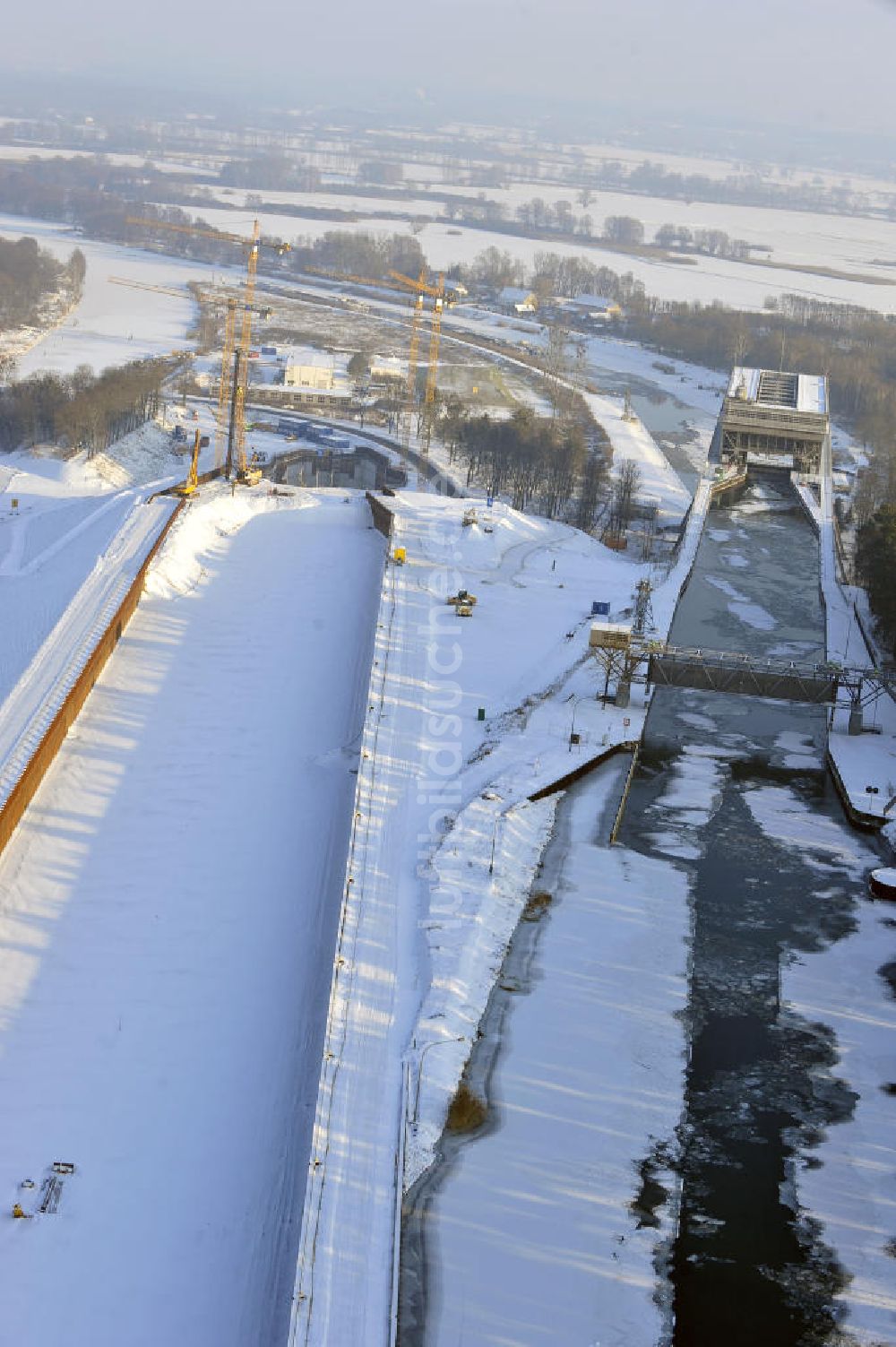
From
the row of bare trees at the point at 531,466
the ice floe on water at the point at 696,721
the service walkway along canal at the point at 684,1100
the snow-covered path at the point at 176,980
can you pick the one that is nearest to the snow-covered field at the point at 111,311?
the row of bare trees at the point at 531,466

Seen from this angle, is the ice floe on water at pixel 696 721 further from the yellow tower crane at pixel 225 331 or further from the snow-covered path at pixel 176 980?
the yellow tower crane at pixel 225 331

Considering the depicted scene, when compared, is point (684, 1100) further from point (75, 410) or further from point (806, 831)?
point (75, 410)

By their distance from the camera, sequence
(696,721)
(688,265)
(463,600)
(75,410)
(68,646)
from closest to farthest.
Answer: (68,646) → (696,721) → (463,600) → (75,410) → (688,265)

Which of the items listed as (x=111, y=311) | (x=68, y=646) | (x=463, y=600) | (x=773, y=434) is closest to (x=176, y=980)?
(x=68, y=646)

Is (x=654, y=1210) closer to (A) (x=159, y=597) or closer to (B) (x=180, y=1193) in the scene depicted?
(B) (x=180, y=1193)

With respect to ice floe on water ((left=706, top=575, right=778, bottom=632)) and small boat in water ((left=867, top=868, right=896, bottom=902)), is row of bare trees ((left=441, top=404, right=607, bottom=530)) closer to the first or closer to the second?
ice floe on water ((left=706, top=575, right=778, bottom=632))

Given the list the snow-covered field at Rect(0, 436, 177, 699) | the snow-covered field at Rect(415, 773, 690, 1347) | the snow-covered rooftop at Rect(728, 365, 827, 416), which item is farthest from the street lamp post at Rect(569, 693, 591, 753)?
the snow-covered rooftop at Rect(728, 365, 827, 416)
